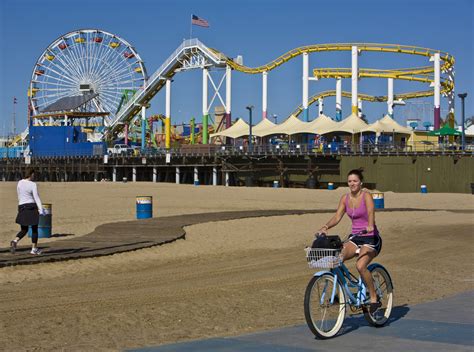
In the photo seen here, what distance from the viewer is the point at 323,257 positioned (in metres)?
6.91

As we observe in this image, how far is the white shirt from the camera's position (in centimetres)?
1255

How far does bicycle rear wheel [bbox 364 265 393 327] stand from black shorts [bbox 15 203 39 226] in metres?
6.98

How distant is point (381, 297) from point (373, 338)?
103cm

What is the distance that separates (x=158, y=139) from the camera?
102m

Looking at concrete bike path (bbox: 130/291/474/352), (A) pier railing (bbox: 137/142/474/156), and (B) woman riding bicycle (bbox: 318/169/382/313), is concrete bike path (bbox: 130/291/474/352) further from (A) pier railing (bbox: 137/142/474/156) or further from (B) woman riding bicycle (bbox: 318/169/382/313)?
(A) pier railing (bbox: 137/142/474/156)

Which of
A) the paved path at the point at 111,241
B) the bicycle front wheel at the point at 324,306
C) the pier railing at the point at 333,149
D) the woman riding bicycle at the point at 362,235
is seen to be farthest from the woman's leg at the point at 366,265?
the pier railing at the point at 333,149

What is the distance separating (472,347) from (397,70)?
64.1 metres

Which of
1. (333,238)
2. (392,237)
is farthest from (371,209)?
(392,237)

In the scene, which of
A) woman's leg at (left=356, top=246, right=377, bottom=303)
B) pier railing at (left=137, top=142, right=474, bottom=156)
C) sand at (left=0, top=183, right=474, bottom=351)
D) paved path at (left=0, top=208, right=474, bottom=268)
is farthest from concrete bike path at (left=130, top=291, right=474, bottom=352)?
pier railing at (left=137, top=142, right=474, bottom=156)

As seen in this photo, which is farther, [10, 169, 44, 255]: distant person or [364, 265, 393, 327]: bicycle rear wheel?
[10, 169, 44, 255]: distant person

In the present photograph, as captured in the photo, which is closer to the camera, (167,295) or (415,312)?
(415,312)

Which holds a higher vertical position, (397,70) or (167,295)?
(397,70)

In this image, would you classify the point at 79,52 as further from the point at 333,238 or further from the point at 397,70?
the point at 333,238

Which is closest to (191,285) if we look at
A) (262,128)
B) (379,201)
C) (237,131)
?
(379,201)
